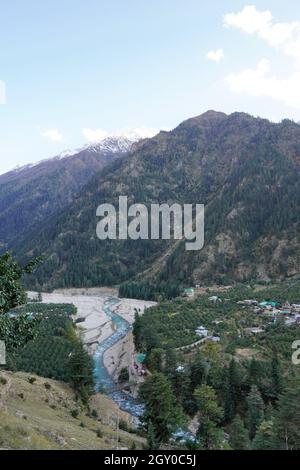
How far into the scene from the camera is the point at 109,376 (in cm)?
5519

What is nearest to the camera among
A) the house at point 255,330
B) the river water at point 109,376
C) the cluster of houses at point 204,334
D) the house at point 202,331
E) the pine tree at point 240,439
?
the pine tree at point 240,439

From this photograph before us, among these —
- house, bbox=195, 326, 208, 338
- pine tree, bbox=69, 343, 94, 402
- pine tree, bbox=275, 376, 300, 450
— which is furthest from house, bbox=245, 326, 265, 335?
pine tree, bbox=275, 376, 300, 450

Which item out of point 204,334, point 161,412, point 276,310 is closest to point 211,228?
point 276,310

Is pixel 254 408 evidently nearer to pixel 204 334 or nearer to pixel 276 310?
pixel 204 334

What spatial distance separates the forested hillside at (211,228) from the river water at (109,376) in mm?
38300

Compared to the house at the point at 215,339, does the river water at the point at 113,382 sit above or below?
below

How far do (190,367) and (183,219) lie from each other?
422 feet

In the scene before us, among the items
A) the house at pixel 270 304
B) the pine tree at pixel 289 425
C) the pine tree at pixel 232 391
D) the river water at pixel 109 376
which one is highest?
the pine tree at pixel 289 425

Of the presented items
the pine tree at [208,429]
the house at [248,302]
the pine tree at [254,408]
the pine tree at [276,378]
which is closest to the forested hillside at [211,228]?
the house at [248,302]

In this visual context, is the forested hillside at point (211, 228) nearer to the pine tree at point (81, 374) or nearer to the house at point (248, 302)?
the house at point (248, 302)

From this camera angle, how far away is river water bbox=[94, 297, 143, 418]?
142ft

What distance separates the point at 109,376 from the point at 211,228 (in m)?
89.7

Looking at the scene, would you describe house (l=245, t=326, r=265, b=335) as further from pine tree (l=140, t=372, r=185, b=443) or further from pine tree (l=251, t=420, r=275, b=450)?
pine tree (l=140, t=372, r=185, b=443)

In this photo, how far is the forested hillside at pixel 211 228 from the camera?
403 ft
